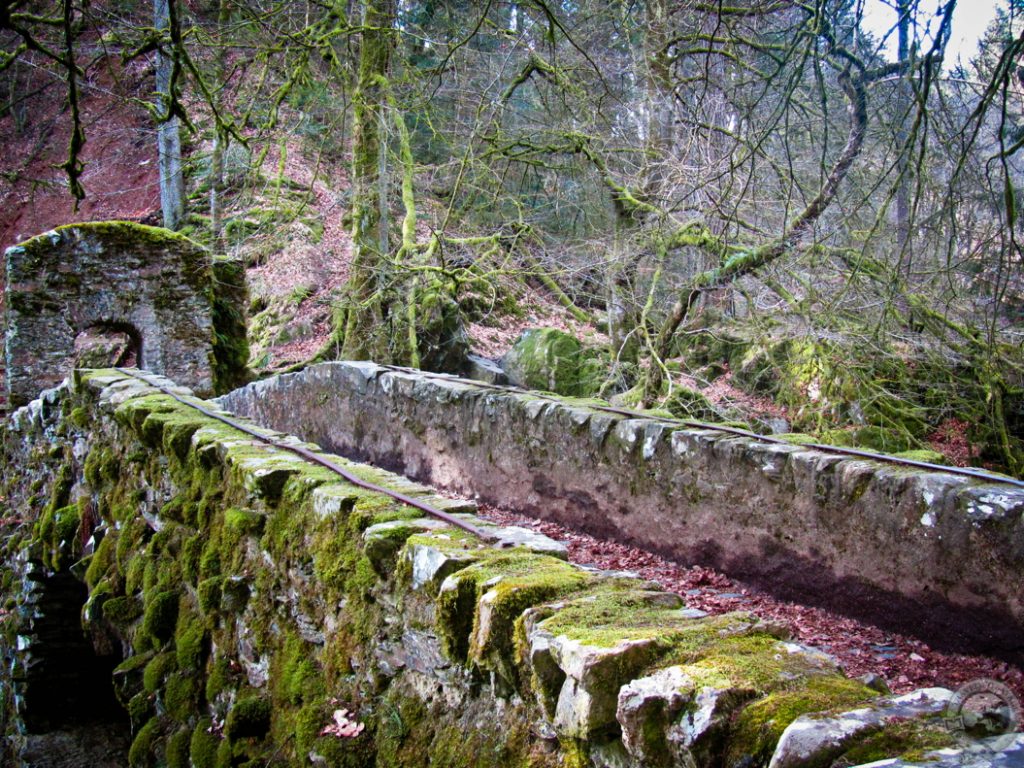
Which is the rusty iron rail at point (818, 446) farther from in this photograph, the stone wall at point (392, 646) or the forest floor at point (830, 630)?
the stone wall at point (392, 646)

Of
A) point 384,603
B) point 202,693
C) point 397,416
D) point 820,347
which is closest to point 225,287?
point 397,416

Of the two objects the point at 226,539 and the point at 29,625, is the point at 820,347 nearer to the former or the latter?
the point at 226,539

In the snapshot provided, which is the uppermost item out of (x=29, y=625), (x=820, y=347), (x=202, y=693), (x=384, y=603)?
(x=820, y=347)

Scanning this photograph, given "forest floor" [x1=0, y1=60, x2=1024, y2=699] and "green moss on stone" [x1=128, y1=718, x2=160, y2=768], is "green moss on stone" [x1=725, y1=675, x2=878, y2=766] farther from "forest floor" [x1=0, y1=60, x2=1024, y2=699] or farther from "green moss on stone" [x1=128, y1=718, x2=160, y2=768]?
"green moss on stone" [x1=128, y1=718, x2=160, y2=768]

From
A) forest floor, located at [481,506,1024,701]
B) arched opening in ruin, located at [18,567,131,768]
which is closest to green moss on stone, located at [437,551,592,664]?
forest floor, located at [481,506,1024,701]

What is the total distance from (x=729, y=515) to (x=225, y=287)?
11158 mm

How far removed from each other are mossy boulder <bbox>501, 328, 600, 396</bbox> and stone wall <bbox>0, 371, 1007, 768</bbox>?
26.7ft

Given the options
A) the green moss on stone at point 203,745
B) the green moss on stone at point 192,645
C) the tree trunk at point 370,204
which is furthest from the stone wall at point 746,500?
the tree trunk at point 370,204

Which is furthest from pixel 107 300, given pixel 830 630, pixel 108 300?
pixel 830 630

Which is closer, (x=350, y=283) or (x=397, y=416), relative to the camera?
(x=397, y=416)

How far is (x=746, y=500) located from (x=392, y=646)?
2.60 metres

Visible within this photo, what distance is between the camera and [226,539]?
13.1 ft

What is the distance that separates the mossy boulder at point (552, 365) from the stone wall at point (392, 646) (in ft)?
26.7

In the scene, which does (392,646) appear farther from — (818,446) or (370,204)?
(370,204)
